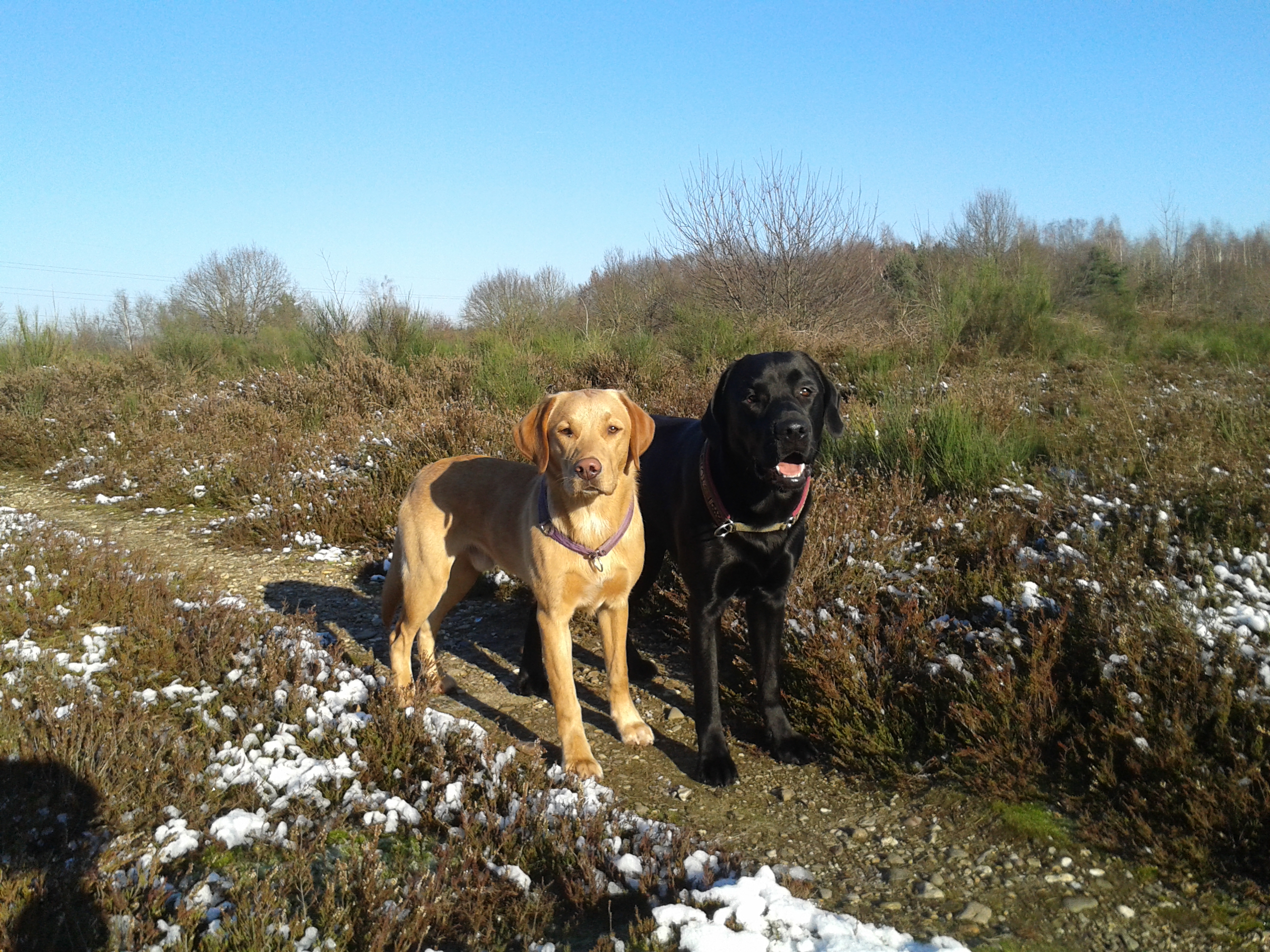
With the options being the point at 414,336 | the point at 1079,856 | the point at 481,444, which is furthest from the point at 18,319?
the point at 1079,856

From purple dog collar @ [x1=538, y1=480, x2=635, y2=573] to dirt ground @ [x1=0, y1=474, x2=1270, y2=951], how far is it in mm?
949

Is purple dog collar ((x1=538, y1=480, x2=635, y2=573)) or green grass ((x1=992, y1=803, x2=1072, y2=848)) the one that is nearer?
green grass ((x1=992, y1=803, x2=1072, y2=848))

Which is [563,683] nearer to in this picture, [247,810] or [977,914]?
[247,810]

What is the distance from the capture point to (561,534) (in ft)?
11.2

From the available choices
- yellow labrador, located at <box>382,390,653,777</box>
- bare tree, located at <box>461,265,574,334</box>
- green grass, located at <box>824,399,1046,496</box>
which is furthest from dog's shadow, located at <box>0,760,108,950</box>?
bare tree, located at <box>461,265,574,334</box>

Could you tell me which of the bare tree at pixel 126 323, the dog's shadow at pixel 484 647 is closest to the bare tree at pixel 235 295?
the bare tree at pixel 126 323

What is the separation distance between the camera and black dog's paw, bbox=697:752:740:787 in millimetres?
3365

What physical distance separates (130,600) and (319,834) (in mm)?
2863

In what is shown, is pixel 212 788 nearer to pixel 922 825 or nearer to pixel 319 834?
pixel 319 834

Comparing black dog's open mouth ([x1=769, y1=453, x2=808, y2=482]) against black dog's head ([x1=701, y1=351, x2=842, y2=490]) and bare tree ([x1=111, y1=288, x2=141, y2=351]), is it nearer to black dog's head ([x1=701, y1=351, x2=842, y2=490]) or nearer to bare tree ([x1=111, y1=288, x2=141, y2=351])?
black dog's head ([x1=701, y1=351, x2=842, y2=490])

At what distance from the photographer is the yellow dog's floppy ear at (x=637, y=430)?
350 centimetres

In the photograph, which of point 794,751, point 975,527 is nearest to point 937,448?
point 975,527

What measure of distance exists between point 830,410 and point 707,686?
1.37 m

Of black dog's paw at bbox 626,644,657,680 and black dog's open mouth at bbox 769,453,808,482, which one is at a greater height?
black dog's open mouth at bbox 769,453,808,482
